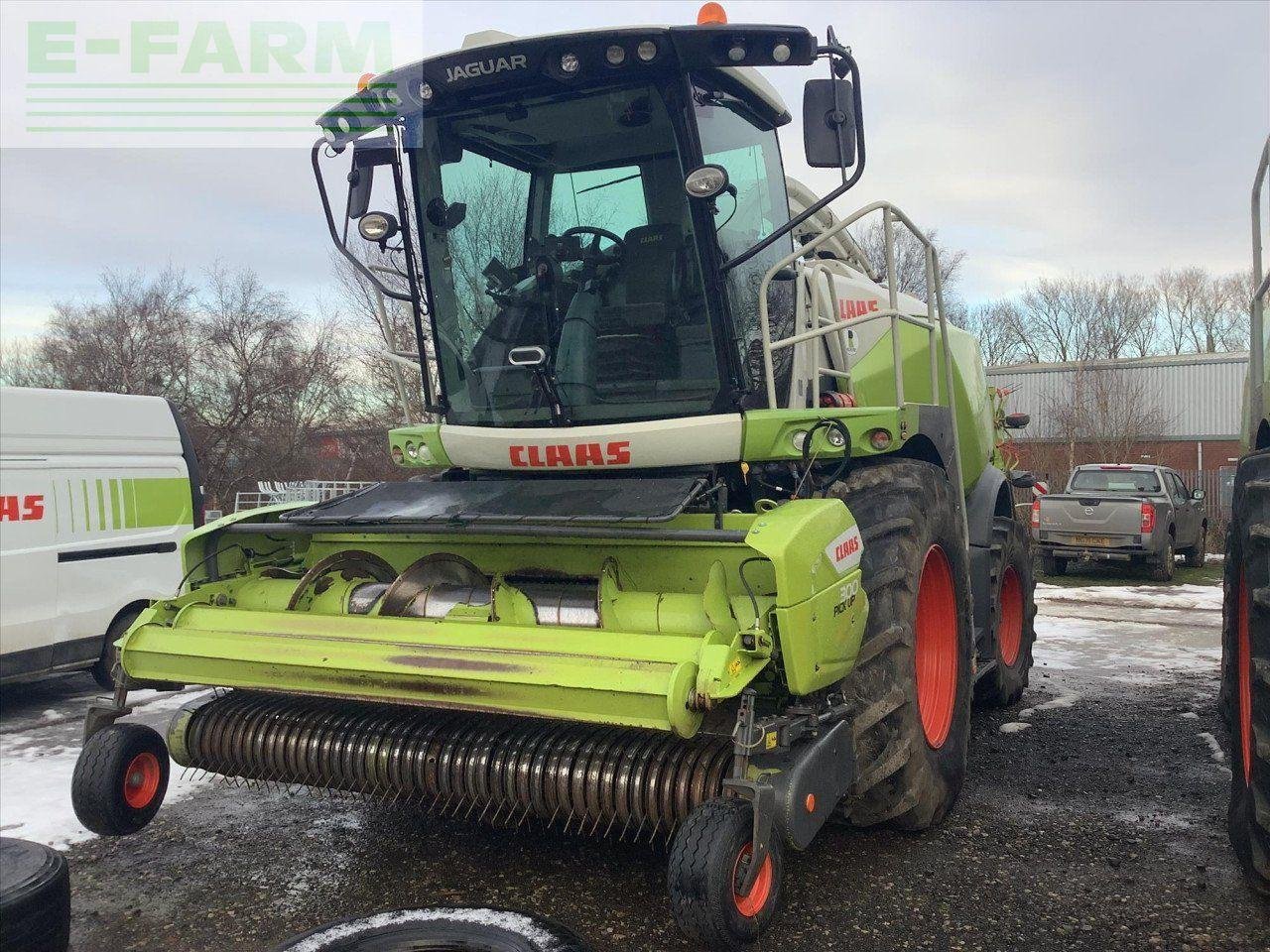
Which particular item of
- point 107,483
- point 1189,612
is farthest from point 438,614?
point 1189,612

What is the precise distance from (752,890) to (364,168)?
3366mm

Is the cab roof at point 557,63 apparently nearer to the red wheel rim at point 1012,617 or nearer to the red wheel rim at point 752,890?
the red wheel rim at point 752,890

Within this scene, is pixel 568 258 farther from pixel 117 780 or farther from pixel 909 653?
pixel 117 780

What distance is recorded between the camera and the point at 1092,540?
590 inches

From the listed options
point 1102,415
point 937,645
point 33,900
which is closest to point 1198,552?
point 1102,415

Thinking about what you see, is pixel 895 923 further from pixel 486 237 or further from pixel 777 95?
pixel 777 95

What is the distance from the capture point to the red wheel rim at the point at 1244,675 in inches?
140

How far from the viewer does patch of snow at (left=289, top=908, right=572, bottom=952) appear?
10.9 feet

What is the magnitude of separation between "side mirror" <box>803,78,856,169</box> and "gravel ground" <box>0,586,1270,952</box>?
2630 millimetres

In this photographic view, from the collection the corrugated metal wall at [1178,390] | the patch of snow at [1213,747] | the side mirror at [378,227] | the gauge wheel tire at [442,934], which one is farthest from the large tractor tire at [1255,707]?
the corrugated metal wall at [1178,390]

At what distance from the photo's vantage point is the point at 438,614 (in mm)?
4090

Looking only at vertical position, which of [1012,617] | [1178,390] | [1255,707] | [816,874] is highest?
[1178,390]

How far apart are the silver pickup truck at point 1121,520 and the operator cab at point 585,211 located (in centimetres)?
1186

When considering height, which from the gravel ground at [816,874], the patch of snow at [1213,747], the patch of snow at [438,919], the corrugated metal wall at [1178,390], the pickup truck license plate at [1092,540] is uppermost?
the corrugated metal wall at [1178,390]
